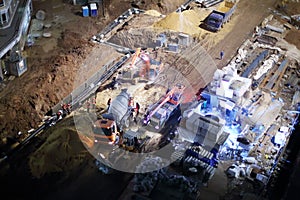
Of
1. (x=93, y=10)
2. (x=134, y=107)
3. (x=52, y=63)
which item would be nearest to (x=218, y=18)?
(x=93, y=10)

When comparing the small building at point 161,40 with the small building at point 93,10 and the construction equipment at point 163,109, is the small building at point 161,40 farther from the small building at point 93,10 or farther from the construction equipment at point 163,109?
the small building at point 93,10

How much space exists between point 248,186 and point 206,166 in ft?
6.86

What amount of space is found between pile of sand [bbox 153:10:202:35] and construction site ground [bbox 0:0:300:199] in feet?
0.23

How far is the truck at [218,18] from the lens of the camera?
3272 cm

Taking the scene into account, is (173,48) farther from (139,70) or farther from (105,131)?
(105,131)

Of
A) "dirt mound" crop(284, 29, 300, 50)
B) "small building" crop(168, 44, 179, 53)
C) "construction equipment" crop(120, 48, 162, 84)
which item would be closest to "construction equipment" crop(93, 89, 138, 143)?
"construction equipment" crop(120, 48, 162, 84)

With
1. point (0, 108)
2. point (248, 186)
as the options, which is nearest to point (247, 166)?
point (248, 186)

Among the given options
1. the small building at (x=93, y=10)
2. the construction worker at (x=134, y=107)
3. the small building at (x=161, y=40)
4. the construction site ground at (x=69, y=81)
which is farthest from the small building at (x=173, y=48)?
the small building at (x=93, y=10)

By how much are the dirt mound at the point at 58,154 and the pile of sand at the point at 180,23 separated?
10431 mm

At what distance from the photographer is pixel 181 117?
26.4 meters

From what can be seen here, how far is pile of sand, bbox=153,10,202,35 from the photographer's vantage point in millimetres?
32000

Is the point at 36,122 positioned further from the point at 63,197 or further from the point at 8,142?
the point at 63,197

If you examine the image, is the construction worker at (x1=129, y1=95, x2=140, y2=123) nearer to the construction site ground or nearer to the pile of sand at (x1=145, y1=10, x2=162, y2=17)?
the construction site ground

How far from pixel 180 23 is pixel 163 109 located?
7996mm
